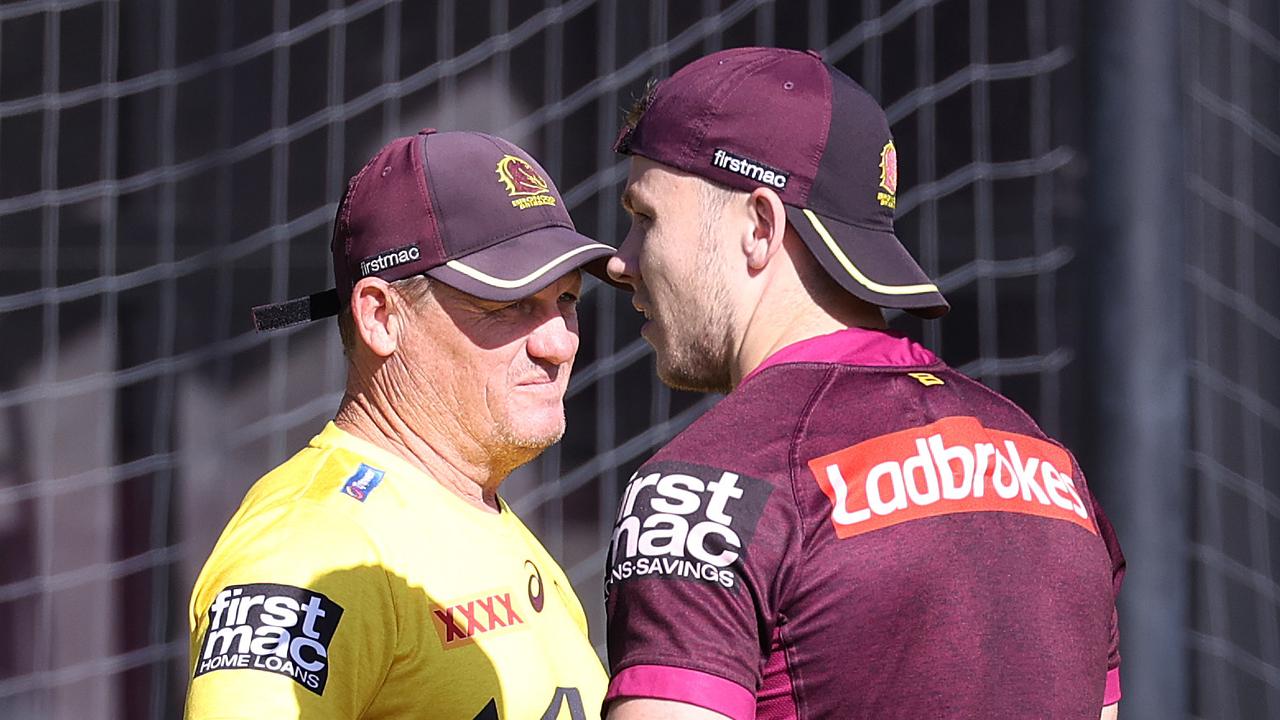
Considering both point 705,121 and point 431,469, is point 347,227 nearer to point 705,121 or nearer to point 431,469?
point 431,469

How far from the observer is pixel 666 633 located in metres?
1.21

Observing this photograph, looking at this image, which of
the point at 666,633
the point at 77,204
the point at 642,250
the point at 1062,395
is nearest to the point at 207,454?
the point at 77,204

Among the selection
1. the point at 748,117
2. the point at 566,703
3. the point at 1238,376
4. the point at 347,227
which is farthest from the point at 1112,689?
the point at 1238,376

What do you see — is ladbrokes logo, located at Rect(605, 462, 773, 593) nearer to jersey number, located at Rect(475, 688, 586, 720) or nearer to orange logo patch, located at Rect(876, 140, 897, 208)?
orange logo patch, located at Rect(876, 140, 897, 208)

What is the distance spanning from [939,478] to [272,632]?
0.68 metres

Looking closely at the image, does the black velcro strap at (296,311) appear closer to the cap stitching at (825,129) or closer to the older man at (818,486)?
the older man at (818,486)

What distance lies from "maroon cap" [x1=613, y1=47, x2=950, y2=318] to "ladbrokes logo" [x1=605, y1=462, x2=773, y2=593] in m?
0.25

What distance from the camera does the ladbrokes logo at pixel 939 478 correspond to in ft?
4.09

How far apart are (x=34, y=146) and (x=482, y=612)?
309 centimetres

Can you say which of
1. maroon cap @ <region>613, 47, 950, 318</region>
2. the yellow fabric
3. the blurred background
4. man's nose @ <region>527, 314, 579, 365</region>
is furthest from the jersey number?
the blurred background

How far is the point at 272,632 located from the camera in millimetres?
1535

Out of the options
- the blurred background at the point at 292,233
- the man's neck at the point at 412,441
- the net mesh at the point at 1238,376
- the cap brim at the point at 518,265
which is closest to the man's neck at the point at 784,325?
the cap brim at the point at 518,265

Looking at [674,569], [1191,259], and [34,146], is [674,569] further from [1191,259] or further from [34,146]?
[34,146]

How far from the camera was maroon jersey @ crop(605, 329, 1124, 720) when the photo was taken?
1210 millimetres
